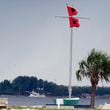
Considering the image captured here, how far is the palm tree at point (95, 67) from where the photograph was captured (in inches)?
2771

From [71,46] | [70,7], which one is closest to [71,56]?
[71,46]

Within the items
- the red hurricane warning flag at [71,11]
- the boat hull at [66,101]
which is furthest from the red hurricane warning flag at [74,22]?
the boat hull at [66,101]

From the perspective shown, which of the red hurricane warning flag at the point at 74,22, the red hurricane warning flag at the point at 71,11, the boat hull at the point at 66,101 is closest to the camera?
the boat hull at the point at 66,101

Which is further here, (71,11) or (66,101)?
(71,11)

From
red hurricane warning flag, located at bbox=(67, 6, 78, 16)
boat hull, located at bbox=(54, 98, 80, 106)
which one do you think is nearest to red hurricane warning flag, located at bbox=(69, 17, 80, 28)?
red hurricane warning flag, located at bbox=(67, 6, 78, 16)

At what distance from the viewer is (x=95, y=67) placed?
7038cm

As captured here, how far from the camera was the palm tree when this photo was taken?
231ft

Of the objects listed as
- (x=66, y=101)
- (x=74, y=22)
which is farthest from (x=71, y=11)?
(x=66, y=101)

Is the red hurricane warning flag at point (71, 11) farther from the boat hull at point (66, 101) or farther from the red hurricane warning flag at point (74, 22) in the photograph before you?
the boat hull at point (66, 101)

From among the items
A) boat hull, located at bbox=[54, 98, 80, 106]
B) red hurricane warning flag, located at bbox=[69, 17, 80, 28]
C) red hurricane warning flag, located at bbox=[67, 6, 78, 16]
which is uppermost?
red hurricane warning flag, located at bbox=[67, 6, 78, 16]

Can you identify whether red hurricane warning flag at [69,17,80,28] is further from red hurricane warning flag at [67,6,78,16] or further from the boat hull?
the boat hull

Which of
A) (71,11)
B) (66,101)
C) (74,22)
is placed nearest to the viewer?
(66,101)

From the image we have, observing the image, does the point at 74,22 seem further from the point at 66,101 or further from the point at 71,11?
the point at 66,101

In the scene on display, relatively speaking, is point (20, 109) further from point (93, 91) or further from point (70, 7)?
point (70, 7)
